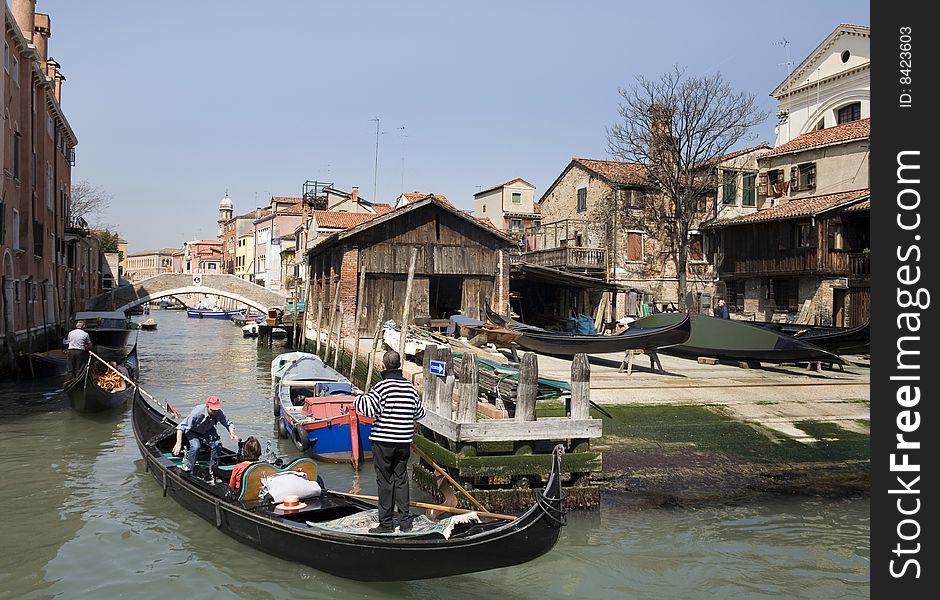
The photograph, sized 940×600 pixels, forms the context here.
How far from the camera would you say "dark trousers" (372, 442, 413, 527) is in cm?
580

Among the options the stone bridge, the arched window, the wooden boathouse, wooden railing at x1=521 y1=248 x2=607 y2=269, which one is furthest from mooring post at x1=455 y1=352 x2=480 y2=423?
the stone bridge

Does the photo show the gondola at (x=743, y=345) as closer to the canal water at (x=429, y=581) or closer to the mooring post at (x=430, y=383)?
the canal water at (x=429, y=581)

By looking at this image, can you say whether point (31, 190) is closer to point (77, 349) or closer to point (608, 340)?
point (77, 349)

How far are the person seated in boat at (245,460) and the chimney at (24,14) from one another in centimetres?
2034

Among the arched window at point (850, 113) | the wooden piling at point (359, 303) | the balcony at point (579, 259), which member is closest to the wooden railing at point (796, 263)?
the balcony at point (579, 259)

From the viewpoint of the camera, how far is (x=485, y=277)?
19734 mm

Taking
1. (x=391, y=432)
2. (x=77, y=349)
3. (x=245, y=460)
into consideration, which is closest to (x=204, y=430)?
(x=245, y=460)

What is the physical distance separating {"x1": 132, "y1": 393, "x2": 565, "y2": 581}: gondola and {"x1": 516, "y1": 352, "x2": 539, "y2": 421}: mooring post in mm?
1604

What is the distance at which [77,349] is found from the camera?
1415 cm

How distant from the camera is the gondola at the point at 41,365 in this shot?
1766cm

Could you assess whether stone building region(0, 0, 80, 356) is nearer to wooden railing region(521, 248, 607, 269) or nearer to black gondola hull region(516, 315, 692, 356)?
black gondola hull region(516, 315, 692, 356)

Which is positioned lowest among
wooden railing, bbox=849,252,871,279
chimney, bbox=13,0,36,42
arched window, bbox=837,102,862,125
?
wooden railing, bbox=849,252,871,279
